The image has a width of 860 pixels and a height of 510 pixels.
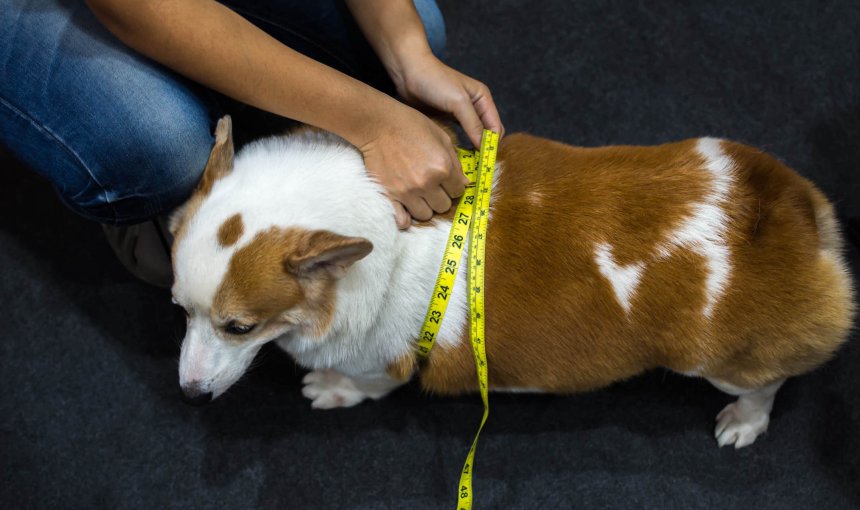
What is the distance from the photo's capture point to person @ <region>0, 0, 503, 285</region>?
1.19 m

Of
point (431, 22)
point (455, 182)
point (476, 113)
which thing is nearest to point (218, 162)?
point (455, 182)

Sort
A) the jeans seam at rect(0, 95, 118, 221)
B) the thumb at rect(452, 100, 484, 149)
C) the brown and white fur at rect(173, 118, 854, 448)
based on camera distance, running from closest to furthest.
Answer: the brown and white fur at rect(173, 118, 854, 448) → the jeans seam at rect(0, 95, 118, 221) → the thumb at rect(452, 100, 484, 149)

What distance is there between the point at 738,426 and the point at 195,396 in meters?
1.33

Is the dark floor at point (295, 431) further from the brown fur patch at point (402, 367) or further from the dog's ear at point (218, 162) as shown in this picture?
the dog's ear at point (218, 162)

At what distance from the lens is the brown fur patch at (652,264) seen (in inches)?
48.2

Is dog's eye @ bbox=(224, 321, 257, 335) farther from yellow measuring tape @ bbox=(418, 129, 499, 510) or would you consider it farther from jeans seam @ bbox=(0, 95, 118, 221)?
jeans seam @ bbox=(0, 95, 118, 221)

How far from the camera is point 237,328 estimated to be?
121 cm

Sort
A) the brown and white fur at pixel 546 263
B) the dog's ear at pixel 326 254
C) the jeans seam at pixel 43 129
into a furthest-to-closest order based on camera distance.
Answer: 1. the jeans seam at pixel 43 129
2. the brown and white fur at pixel 546 263
3. the dog's ear at pixel 326 254

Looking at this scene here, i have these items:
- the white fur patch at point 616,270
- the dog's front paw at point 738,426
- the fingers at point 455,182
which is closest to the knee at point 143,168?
the fingers at point 455,182

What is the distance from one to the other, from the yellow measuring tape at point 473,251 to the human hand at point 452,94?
0.21 ft

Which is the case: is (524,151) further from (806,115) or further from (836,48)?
(836,48)


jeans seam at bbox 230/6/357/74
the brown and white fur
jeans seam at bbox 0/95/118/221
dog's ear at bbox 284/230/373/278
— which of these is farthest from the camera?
jeans seam at bbox 230/6/357/74

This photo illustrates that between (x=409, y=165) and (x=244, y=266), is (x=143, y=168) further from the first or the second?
(x=409, y=165)

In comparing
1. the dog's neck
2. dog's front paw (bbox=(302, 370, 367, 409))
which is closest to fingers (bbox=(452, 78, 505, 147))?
the dog's neck
